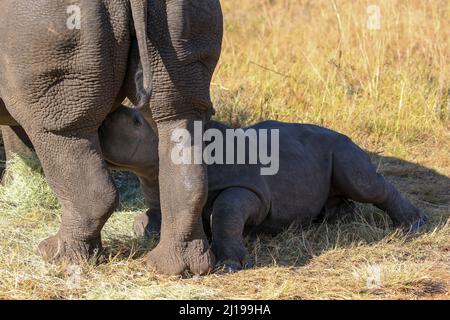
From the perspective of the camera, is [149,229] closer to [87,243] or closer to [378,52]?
[87,243]

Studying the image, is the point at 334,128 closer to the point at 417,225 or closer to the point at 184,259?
the point at 417,225

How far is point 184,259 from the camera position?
14.8 feet

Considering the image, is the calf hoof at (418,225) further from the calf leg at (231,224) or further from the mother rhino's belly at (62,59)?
the mother rhino's belly at (62,59)

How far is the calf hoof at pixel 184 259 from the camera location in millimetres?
4492

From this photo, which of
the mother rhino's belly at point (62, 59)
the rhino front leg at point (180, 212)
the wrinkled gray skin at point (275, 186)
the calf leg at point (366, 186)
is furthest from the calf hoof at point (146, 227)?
the calf leg at point (366, 186)

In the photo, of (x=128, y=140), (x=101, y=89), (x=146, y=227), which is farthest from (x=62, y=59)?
(x=146, y=227)

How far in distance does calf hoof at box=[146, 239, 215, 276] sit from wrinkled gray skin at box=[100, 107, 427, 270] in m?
0.17

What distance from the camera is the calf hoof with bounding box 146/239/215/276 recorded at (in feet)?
14.7

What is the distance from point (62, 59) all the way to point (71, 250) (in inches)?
39.1

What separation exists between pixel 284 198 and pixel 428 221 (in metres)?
0.99

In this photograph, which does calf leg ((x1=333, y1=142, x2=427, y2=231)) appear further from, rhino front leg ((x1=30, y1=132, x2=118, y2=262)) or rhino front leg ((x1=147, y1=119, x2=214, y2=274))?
rhino front leg ((x1=30, y1=132, x2=118, y2=262))

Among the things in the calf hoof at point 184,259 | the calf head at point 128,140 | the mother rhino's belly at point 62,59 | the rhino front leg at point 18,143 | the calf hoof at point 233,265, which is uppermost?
the mother rhino's belly at point 62,59

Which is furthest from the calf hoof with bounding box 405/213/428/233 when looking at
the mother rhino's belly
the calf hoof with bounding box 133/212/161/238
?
the mother rhino's belly
